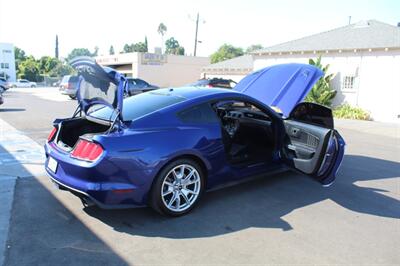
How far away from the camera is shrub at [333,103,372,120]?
15.9 metres

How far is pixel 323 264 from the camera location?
3285 mm

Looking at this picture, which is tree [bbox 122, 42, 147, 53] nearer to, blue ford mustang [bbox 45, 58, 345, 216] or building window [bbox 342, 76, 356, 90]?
building window [bbox 342, 76, 356, 90]

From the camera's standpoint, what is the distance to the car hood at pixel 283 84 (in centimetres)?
597

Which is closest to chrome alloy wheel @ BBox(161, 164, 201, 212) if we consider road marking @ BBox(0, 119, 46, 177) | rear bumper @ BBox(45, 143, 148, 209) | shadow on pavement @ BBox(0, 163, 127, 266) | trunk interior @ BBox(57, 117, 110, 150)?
rear bumper @ BBox(45, 143, 148, 209)

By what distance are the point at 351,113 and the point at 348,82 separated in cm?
190

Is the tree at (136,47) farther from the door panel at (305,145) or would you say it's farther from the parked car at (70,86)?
the door panel at (305,145)

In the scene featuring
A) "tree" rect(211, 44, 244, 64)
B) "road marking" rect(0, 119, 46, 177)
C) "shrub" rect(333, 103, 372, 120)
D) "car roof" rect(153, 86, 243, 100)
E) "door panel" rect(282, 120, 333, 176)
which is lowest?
"road marking" rect(0, 119, 46, 177)

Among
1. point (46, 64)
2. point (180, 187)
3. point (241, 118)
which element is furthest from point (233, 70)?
point (46, 64)

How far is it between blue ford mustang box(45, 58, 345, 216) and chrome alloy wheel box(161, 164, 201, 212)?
12mm

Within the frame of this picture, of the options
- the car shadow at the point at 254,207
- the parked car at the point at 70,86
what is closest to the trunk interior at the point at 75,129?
the car shadow at the point at 254,207

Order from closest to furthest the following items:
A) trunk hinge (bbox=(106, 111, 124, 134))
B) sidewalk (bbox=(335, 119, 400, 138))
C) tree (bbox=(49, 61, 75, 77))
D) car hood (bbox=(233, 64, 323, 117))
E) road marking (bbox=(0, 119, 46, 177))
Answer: trunk hinge (bbox=(106, 111, 124, 134)) < road marking (bbox=(0, 119, 46, 177)) < car hood (bbox=(233, 64, 323, 117)) < sidewalk (bbox=(335, 119, 400, 138)) < tree (bbox=(49, 61, 75, 77))

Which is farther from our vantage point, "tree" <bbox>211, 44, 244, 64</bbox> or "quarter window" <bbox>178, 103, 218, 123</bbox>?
"tree" <bbox>211, 44, 244, 64</bbox>

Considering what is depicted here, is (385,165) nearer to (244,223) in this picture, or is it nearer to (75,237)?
(244,223)

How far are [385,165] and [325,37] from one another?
14829 millimetres
